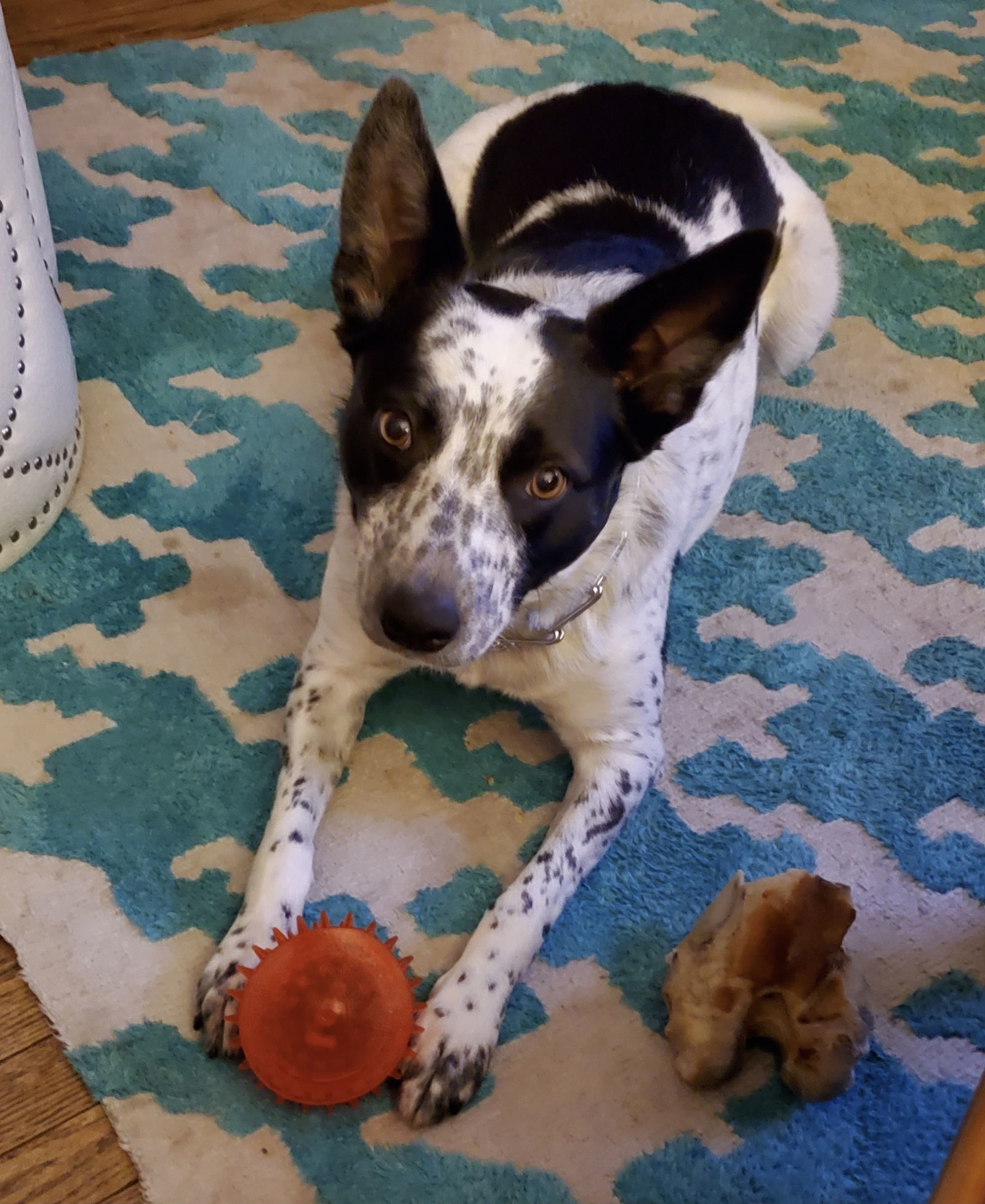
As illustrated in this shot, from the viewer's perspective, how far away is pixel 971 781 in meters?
2.06

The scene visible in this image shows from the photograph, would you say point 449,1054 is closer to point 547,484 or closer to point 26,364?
point 547,484

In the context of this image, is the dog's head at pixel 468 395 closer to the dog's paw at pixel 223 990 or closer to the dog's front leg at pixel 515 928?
the dog's front leg at pixel 515 928

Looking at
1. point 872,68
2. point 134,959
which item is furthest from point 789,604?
point 872,68

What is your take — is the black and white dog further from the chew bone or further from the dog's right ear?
the chew bone

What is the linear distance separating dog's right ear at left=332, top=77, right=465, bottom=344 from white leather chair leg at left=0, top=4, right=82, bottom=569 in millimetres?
732

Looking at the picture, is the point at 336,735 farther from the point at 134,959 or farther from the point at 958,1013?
the point at 958,1013

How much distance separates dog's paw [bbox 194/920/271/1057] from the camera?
62.2 inches

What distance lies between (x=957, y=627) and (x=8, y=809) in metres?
1.87

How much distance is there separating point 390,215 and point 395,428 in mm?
349

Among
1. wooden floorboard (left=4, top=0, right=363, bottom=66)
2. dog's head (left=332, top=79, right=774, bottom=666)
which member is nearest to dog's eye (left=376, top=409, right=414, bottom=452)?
dog's head (left=332, top=79, right=774, bottom=666)

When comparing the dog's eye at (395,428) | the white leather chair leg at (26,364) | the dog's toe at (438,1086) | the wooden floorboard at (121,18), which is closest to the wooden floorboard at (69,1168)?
the dog's toe at (438,1086)

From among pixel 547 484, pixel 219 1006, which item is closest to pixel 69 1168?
pixel 219 1006

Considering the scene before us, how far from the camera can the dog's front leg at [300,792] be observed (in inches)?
64.2

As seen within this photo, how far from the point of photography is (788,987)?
154 cm
